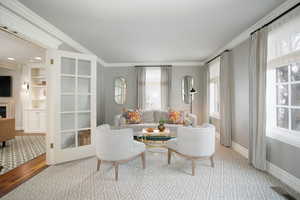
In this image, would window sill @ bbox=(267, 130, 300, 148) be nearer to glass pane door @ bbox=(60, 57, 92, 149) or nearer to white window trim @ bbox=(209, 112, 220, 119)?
white window trim @ bbox=(209, 112, 220, 119)

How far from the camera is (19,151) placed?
336 centimetres

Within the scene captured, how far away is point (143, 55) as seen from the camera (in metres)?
4.59

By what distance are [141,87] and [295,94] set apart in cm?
422

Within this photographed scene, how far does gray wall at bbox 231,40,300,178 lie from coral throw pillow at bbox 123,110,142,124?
104 inches

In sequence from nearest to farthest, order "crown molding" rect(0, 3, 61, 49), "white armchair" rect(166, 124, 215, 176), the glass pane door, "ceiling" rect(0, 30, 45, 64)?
"crown molding" rect(0, 3, 61, 49)
"white armchair" rect(166, 124, 215, 176)
the glass pane door
"ceiling" rect(0, 30, 45, 64)

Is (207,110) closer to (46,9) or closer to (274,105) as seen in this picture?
(274,105)

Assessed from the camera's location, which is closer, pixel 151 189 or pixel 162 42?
pixel 151 189

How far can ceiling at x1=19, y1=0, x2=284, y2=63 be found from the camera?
2.04 metres

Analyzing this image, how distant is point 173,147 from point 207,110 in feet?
9.32

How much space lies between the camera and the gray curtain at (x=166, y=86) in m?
5.38

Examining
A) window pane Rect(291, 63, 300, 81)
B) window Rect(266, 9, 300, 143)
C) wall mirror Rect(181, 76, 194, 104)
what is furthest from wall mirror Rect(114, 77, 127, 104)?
window pane Rect(291, 63, 300, 81)

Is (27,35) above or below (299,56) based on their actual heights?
above

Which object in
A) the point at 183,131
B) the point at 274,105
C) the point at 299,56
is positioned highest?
the point at 299,56

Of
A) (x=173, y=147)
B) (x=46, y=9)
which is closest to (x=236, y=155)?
(x=173, y=147)
